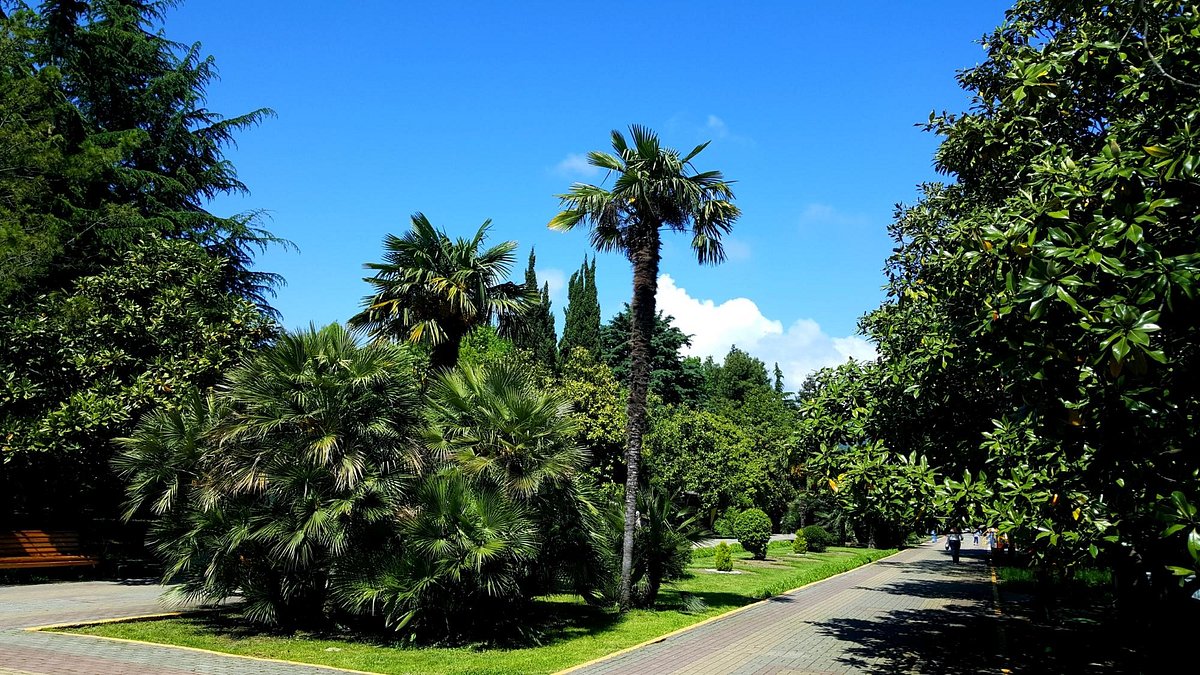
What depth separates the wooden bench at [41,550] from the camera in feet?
61.9

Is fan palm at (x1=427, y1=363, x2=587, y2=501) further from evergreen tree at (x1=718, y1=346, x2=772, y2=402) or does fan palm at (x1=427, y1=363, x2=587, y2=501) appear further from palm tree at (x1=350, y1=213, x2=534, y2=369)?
evergreen tree at (x1=718, y1=346, x2=772, y2=402)

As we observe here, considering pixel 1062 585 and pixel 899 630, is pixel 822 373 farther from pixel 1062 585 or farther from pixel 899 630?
pixel 1062 585

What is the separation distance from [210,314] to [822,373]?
1614cm

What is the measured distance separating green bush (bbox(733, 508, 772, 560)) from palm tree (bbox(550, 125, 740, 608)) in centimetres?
1546

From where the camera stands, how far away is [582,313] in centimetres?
6338

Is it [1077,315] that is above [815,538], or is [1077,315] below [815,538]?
above

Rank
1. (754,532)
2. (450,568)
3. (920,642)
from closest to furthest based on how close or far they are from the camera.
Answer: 1. (450,568)
2. (920,642)
3. (754,532)

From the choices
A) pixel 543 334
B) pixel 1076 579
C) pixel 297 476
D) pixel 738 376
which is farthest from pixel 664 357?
pixel 297 476

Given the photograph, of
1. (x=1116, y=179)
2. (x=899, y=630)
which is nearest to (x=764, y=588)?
(x=899, y=630)

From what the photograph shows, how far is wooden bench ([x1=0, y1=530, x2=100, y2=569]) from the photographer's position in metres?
18.9

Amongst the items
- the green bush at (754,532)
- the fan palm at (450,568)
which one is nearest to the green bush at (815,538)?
the green bush at (754,532)

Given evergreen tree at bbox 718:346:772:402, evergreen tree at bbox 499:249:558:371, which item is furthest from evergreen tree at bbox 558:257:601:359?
evergreen tree at bbox 718:346:772:402

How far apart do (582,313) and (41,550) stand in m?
46.0

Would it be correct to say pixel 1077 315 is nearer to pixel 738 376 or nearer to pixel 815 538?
pixel 815 538
